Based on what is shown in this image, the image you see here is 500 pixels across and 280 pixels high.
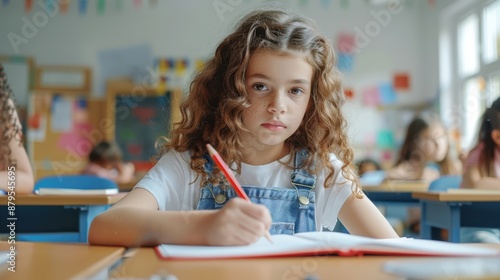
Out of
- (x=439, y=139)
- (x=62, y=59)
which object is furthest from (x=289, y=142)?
(x=62, y=59)

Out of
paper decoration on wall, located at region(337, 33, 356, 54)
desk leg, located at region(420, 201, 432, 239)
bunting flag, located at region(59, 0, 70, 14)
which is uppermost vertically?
bunting flag, located at region(59, 0, 70, 14)

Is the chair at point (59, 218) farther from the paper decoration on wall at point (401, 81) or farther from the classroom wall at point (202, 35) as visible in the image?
the paper decoration on wall at point (401, 81)

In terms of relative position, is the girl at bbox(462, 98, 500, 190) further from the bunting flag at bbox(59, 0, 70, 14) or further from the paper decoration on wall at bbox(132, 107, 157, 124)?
the bunting flag at bbox(59, 0, 70, 14)

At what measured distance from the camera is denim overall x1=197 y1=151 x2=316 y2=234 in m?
1.26

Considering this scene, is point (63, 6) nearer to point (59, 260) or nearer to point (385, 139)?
point (385, 139)

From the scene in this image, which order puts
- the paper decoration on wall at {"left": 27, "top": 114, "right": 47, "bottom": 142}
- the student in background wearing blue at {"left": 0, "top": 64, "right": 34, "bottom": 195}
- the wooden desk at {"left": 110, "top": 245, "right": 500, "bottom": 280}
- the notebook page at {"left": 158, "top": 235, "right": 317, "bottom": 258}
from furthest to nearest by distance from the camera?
the paper decoration on wall at {"left": 27, "top": 114, "right": 47, "bottom": 142} → the student in background wearing blue at {"left": 0, "top": 64, "right": 34, "bottom": 195} → the notebook page at {"left": 158, "top": 235, "right": 317, "bottom": 258} → the wooden desk at {"left": 110, "top": 245, "right": 500, "bottom": 280}

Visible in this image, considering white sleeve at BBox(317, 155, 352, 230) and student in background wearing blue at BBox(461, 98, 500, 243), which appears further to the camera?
student in background wearing blue at BBox(461, 98, 500, 243)

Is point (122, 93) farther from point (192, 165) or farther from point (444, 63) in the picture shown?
point (192, 165)

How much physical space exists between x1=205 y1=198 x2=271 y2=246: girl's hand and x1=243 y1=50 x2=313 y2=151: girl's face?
1.34ft

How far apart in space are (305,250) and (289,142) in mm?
644

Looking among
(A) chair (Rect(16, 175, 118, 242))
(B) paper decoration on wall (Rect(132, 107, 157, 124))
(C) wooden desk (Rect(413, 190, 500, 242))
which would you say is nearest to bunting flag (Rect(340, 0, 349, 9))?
(B) paper decoration on wall (Rect(132, 107, 157, 124))

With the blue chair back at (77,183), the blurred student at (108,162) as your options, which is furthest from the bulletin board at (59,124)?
the blue chair back at (77,183)

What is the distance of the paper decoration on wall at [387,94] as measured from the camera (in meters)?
6.38

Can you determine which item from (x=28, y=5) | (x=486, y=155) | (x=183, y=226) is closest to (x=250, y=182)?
(x=183, y=226)
